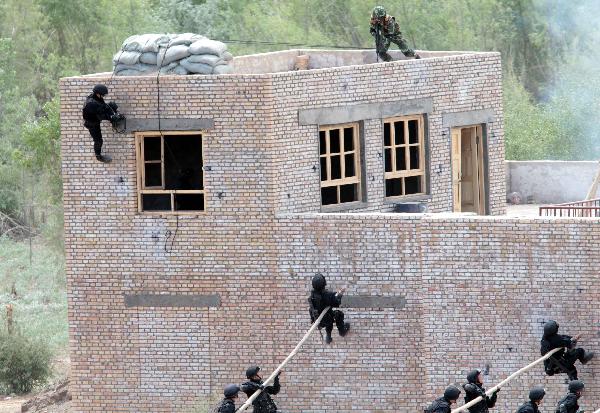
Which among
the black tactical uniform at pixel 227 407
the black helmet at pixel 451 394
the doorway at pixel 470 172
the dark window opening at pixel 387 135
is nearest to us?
the black helmet at pixel 451 394

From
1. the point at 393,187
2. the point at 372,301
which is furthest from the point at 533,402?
the point at 393,187

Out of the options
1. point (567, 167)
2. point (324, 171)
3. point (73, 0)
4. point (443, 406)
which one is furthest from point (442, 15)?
point (443, 406)

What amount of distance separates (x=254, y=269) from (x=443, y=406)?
4228mm

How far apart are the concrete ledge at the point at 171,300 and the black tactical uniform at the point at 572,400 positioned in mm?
5375

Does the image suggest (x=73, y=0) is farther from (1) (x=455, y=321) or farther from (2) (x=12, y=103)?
(1) (x=455, y=321)

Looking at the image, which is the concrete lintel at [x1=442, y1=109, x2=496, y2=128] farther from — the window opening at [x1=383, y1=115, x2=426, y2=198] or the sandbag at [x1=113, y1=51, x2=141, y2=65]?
the sandbag at [x1=113, y1=51, x2=141, y2=65]

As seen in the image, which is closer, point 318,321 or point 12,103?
point 318,321

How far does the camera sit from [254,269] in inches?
1096

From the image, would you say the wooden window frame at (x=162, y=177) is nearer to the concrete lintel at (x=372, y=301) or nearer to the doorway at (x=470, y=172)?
the concrete lintel at (x=372, y=301)

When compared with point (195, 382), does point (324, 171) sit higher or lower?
higher

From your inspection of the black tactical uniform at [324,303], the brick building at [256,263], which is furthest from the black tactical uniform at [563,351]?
the black tactical uniform at [324,303]

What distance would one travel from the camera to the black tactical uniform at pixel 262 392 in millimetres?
26844

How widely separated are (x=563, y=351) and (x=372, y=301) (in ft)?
9.63

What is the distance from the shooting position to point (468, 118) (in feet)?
101
